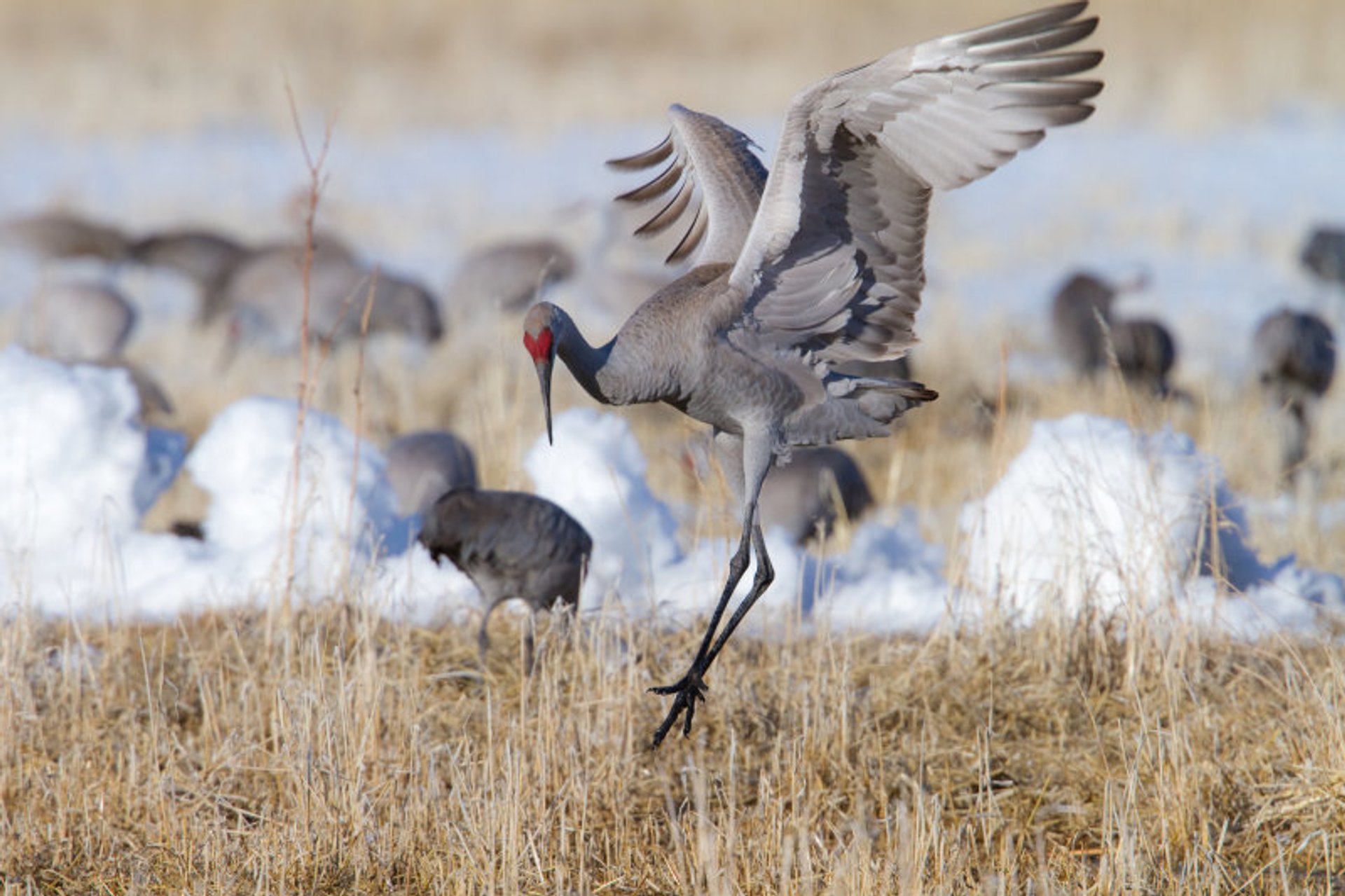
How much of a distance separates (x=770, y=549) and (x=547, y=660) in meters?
1.21

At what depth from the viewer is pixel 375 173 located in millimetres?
16469

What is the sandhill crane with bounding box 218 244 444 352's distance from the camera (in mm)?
10320

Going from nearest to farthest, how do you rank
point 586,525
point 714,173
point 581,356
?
point 581,356
point 714,173
point 586,525

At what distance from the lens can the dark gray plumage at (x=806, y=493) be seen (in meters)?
6.99

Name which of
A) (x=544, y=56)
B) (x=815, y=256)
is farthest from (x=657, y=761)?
(x=544, y=56)

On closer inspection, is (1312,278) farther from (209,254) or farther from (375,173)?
(375,173)

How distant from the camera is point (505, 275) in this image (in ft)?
37.0

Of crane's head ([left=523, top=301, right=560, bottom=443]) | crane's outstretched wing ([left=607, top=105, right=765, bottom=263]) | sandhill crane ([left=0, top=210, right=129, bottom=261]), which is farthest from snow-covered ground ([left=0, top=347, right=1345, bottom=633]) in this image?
sandhill crane ([left=0, top=210, right=129, bottom=261])

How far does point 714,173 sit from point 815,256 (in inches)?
21.6

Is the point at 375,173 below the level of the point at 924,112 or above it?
above

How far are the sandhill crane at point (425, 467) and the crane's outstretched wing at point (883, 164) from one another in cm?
246

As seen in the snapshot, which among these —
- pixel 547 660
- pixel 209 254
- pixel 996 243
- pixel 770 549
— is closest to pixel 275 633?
pixel 547 660

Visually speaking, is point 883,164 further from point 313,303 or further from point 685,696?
point 313,303

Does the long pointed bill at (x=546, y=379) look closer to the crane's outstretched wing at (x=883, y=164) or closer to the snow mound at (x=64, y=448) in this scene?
the crane's outstretched wing at (x=883, y=164)
